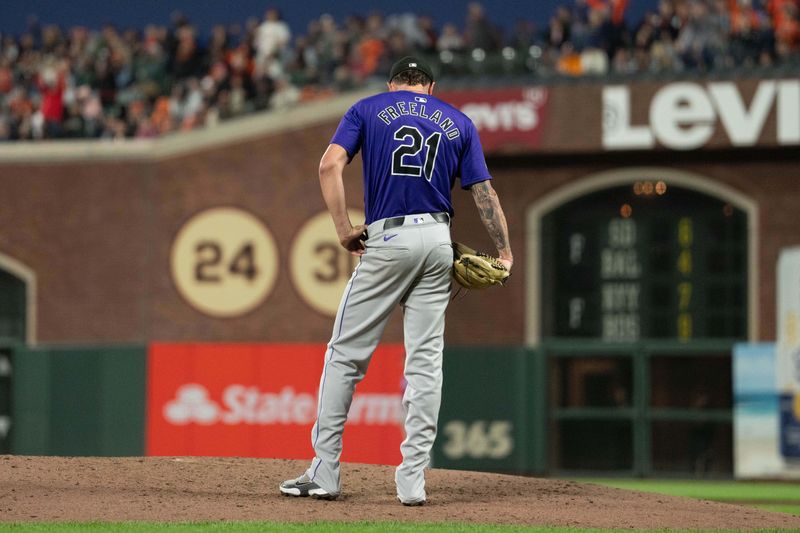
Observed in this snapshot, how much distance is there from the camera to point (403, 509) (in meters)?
6.40

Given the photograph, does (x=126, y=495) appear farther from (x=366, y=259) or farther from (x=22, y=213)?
(x=22, y=213)

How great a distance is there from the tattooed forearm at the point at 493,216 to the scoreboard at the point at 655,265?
11.3m

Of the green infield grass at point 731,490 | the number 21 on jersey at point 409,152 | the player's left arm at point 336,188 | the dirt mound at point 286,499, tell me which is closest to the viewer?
the dirt mound at point 286,499

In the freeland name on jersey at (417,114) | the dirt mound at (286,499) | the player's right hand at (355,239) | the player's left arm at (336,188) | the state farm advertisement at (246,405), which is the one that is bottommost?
the state farm advertisement at (246,405)

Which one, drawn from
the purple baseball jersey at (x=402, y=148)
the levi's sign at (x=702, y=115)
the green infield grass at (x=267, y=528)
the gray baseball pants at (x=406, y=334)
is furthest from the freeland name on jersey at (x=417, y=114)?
the levi's sign at (x=702, y=115)

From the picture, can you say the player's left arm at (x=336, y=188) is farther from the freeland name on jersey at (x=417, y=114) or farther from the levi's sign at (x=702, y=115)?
the levi's sign at (x=702, y=115)

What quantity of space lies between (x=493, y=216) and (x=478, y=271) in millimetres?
302

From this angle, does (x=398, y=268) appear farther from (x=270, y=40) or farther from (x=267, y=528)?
(x=270, y=40)

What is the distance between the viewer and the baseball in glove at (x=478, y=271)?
21.6 feet

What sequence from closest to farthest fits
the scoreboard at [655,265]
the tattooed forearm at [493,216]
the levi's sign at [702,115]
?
the tattooed forearm at [493,216] → the levi's sign at [702,115] → the scoreboard at [655,265]

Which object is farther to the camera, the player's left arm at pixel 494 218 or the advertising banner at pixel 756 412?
the advertising banner at pixel 756 412

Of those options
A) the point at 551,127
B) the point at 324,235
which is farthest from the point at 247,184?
the point at 551,127

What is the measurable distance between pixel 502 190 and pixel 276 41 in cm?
481

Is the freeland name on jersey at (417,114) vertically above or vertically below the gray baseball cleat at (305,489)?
above
